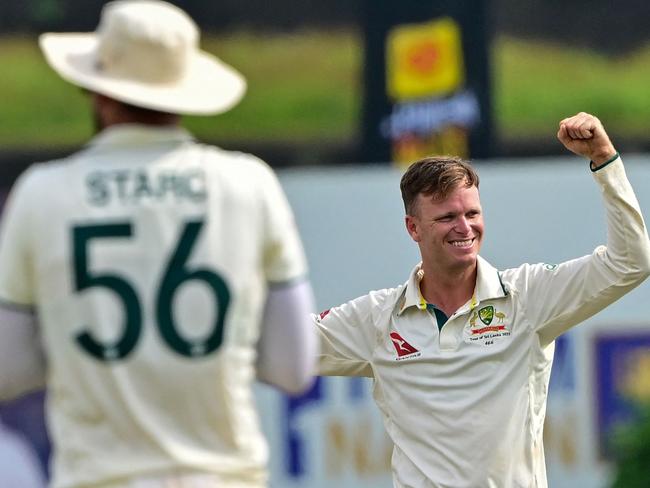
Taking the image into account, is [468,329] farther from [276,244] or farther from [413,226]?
[276,244]

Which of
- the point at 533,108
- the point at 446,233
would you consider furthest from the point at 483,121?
the point at 446,233

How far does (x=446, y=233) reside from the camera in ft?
15.0

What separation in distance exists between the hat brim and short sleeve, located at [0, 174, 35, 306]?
9.9 inches

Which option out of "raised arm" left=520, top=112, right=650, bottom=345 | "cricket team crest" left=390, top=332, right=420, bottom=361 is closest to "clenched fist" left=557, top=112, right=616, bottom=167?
"raised arm" left=520, top=112, right=650, bottom=345

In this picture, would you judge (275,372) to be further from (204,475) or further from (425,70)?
(425,70)

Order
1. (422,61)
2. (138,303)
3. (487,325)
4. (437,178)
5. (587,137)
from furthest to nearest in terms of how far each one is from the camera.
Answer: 1. (422,61)
2. (437,178)
3. (487,325)
4. (587,137)
5. (138,303)

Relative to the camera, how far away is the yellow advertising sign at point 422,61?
30.3 ft

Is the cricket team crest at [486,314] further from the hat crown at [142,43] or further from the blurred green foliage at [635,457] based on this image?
the blurred green foliage at [635,457]

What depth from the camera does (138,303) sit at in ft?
10.2

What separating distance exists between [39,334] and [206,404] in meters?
0.37

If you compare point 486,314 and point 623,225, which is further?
point 486,314

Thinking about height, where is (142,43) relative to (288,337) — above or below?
above

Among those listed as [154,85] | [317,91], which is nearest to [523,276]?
[154,85]

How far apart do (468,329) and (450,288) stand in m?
0.16
